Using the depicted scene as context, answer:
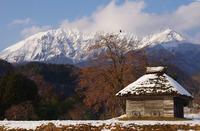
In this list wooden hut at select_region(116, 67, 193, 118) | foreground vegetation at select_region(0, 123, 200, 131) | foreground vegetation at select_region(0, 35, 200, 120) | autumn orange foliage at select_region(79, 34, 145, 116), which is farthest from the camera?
foreground vegetation at select_region(0, 35, 200, 120)

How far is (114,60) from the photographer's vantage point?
44.1 meters

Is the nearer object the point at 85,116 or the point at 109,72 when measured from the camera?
the point at 109,72

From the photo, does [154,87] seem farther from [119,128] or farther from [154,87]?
[119,128]

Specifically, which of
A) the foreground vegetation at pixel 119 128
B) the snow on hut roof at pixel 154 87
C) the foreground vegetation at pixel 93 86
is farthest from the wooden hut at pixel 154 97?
the foreground vegetation at pixel 119 128

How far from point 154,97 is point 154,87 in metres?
0.94

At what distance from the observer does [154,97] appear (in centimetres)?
3488

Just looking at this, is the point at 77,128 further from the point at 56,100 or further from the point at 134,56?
the point at 56,100

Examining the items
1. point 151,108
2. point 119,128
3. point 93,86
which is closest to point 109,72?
point 93,86

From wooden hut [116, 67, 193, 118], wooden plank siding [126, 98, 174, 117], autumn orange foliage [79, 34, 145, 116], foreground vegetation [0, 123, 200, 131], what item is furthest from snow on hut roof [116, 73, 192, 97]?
foreground vegetation [0, 123, 200, 131]

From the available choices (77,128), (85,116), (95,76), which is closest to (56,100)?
(85,116)

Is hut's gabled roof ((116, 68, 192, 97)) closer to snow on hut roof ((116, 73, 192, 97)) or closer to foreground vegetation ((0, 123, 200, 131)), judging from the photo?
snow on hut roof ((116, 73, 192, 97))

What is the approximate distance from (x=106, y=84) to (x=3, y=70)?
214 feet

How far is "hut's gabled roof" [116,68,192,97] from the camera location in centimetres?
3410

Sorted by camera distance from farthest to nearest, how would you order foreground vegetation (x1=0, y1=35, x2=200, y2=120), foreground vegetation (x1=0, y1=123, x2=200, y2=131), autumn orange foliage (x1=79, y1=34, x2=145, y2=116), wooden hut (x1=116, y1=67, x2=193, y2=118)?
foreground vegetation (x1=0, y1=35, x2=200, y2=120) → autumn orange foliage (x1=79, y1=34, x2=145, y2=116) → wooden hut (x1=116, y1=67, x2=193, y2=118) → foreground vegetation (x1=0, y1=123, x2=200, y2=131)
